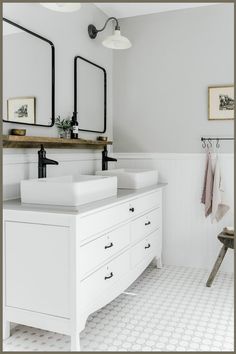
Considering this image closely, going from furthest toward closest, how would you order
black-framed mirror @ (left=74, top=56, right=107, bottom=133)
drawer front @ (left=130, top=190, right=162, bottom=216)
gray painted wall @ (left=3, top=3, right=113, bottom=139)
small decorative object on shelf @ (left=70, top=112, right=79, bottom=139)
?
black-framed mirror @ (left=74, top=56, right=107, bottom=133) < small decorative object on shelf @ (left=70, top=112, right=79, bottom=139) < drawer front @ (left=130, top=190, right=162, bottom=216) < gray painted wall @ (left=3, top=3, right=113, bottom=139)

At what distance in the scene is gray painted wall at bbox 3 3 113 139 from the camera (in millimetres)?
2324

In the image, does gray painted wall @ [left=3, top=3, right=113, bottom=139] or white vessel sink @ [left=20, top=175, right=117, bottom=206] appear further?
gray painted wall @ [left=3, top=3, right=113, bottom=139]

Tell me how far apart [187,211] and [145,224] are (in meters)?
0.69

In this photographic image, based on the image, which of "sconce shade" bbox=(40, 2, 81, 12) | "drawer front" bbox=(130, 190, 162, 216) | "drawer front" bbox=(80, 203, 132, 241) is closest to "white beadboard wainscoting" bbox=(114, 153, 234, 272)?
"drawer front" bbox=(130, 190, 162, 216)

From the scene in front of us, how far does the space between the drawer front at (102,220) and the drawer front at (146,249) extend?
1.12 feet

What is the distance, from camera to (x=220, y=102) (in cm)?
319

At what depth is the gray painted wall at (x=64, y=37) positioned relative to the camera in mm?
2324

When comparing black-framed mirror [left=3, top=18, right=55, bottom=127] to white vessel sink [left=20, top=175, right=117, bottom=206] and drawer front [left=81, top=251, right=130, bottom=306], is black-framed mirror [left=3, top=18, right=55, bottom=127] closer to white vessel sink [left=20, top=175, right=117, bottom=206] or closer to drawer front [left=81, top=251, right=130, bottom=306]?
white vessel sink [left=20, top=175, right=117, bottom=206]

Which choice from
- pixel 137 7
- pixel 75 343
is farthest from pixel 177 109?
pixel 75 343

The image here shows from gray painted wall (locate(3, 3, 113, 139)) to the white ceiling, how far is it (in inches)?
3.1

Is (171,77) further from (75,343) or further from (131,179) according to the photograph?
(75,343)

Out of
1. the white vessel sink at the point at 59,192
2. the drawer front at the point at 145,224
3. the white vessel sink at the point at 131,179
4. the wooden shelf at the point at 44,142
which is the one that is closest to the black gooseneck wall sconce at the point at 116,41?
the wooden shelf at the point at 44,142

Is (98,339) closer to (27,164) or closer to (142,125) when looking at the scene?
(27,164)

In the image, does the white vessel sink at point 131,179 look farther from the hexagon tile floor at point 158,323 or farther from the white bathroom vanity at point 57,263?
the hexagon tile floor at point 158,323
